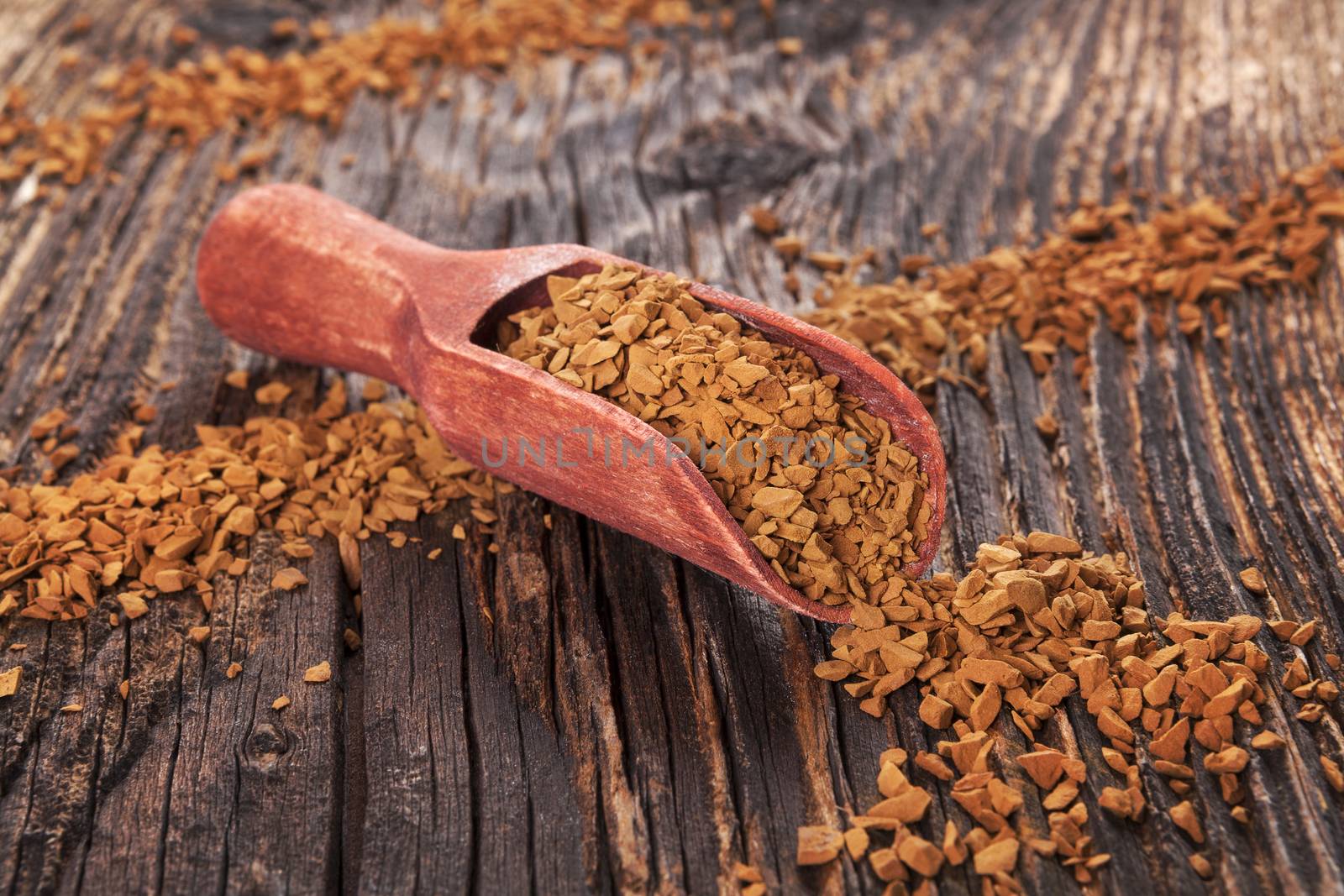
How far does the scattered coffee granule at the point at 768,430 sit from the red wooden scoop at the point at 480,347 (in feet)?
0.10

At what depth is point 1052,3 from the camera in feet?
11.1

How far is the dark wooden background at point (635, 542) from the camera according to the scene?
4.66 ft

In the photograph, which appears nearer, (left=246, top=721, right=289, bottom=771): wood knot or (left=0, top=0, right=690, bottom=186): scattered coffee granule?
(left=246, top=721, right=289, bottom=771): wood knot

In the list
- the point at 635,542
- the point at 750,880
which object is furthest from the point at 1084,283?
the point at 750,880

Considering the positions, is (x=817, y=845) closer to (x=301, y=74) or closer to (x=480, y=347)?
(x=480, y=347)

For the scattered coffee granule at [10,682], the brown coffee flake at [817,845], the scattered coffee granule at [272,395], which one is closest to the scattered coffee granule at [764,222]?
the scattered coffee granule at [272,395]

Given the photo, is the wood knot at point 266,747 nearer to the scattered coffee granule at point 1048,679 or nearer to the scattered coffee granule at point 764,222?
the scattered coffee granule at point 1048,679

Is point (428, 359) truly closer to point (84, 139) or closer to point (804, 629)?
point (804, 629)

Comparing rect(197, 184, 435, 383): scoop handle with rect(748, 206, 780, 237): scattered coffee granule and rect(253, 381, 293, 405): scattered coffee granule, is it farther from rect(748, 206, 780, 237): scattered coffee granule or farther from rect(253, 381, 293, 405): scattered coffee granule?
rect(748, 206, 780, 237): scattered coffee granule

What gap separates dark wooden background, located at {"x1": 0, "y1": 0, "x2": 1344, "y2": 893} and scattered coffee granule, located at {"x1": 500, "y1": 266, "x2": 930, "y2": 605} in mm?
159

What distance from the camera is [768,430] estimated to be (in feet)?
5.09

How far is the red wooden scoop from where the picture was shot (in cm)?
153

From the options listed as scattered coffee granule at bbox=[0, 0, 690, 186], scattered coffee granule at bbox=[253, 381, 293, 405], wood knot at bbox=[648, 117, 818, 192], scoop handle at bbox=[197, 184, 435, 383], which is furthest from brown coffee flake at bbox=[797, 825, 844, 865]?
scattered coffee granule at bbox=[0, 0, 690, 186]

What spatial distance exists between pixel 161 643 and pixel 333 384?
0.63 meters
